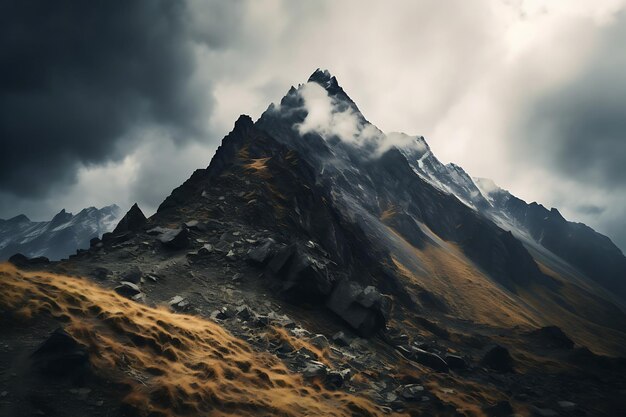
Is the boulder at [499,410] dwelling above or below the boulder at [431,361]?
below

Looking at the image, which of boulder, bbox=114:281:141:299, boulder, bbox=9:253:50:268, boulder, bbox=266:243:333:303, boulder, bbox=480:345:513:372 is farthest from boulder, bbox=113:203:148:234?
boulder, bbox=480:345:513:372

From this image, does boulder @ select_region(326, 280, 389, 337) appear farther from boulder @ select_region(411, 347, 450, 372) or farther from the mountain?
boulder @ select_region(411, 347, 450, 372)

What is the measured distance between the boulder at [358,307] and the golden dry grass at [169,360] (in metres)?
9.87

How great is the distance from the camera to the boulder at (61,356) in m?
12.3

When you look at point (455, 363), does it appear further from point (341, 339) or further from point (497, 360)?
point (341, 339)

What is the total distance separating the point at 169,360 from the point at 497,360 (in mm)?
33552

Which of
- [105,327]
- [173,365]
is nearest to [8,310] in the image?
[105,327]

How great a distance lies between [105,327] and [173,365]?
385cm

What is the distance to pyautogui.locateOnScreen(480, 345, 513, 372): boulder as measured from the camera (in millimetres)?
35094

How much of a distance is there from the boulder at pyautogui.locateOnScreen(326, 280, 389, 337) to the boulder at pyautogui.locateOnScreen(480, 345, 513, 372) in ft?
45.6

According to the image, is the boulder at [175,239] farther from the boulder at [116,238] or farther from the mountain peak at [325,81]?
the mountain peak at [325,81]

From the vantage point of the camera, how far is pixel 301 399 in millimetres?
16219

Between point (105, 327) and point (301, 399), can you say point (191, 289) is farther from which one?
point (301, 399)

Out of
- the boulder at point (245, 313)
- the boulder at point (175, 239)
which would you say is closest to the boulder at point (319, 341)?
the boulder at point (245, 313)
